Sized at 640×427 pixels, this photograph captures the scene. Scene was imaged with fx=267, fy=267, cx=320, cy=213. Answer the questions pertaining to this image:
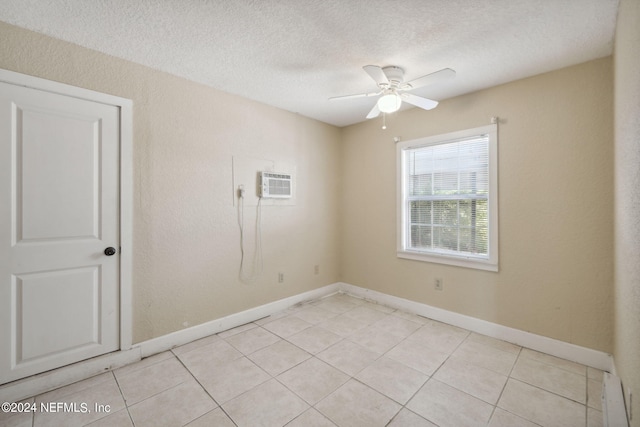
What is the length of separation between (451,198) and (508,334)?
1440 millimetres

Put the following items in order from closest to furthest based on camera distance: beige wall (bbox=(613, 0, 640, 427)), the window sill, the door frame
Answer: beige wall (bbox=(613, 0, 640, 427)), the door frame, the window sill

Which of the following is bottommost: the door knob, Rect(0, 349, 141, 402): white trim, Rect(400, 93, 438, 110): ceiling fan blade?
Rect(0, 349, 141, 402): white trim

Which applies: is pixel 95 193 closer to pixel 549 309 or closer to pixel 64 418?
pixel 64 418

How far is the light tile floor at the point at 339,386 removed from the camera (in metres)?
1.65

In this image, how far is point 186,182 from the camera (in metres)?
2.59

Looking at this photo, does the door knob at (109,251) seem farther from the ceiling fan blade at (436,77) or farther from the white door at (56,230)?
the ceiling fan blade at (436,77)

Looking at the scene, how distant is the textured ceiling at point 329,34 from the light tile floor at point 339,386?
8.24 ft

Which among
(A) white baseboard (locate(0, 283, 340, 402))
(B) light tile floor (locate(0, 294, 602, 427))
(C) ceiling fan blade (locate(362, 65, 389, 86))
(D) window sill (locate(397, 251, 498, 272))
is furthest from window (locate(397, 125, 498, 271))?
(A) white baseboard (locate(0, 283, 340, 402))

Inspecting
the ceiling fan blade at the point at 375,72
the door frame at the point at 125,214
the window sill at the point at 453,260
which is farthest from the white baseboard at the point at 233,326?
the ceiling fan blade at the point at 375,72

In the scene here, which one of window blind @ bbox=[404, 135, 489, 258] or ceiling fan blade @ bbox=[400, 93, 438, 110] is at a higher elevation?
ceiling fan blade @ bbox=[400, 93, 438, 110]

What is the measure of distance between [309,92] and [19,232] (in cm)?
A: 263

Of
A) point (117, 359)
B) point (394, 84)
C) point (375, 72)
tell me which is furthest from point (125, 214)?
point (394, 84)

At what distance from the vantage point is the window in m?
2.73

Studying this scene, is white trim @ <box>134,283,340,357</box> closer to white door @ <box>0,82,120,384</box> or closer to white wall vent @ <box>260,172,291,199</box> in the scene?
white door @ <box>0,82,120,384</box>
